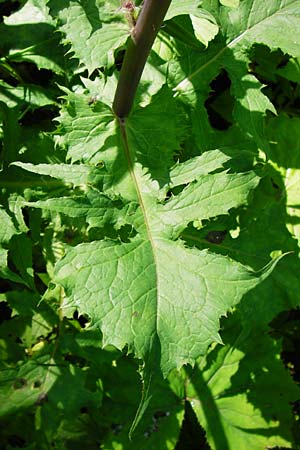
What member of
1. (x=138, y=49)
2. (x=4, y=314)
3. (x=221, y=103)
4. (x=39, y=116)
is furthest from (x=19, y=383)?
(x=221, y=103)

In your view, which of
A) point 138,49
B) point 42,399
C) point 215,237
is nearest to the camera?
point 138,49

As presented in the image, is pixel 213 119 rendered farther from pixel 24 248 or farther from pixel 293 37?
pixel 24 248

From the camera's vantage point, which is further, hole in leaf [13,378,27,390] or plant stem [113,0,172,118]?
hole in leaf [13,378,27,390]

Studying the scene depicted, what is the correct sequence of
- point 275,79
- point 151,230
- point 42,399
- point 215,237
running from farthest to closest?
point 275,79
point 215,237
point 42,399
point 151,230

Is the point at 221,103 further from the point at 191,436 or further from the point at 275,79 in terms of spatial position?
the point at 191,436

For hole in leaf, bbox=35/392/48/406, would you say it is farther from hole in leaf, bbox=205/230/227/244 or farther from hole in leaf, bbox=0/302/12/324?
hole in leaf, bbox=205/230/227/244

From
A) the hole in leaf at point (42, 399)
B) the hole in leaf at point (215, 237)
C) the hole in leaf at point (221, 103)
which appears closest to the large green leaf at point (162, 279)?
the hole in leaf at point (215, 237)

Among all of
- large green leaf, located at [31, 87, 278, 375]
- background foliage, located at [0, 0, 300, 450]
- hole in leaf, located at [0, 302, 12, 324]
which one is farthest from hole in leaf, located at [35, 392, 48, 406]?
large green leaf, located at [31, 87, 278, 375]

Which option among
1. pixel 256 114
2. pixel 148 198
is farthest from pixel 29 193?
pixel 256 114
